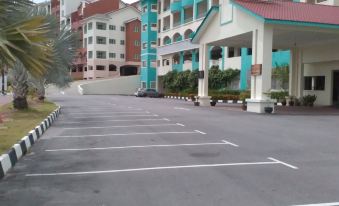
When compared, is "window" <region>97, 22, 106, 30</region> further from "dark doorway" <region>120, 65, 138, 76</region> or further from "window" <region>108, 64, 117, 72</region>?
"dark doorway" <region>120, 65, 138, 76</region>

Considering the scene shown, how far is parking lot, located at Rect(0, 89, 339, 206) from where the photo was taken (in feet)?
20.4

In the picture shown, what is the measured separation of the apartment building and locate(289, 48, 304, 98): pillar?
184ft

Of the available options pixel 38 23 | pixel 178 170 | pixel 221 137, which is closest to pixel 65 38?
pixel 221 137

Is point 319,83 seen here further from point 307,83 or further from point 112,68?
point 112,68

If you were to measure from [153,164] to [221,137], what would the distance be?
14.9ft

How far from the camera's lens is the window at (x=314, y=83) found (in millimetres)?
32594

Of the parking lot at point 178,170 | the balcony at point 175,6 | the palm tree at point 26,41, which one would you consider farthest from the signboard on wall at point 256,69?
the balcony at point 175,6

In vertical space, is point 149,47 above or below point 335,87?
above

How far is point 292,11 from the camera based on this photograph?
26141 millimetres

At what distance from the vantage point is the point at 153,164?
873 cm

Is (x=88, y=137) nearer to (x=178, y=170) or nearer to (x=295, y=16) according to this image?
(x=178, y=170)

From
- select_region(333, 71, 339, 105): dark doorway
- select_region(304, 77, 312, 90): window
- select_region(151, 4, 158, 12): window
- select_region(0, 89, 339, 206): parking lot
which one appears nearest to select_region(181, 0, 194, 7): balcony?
select_region(151, 4, 158, 12): window

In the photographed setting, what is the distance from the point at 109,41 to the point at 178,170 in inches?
3171

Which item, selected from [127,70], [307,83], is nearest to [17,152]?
[307,83]
